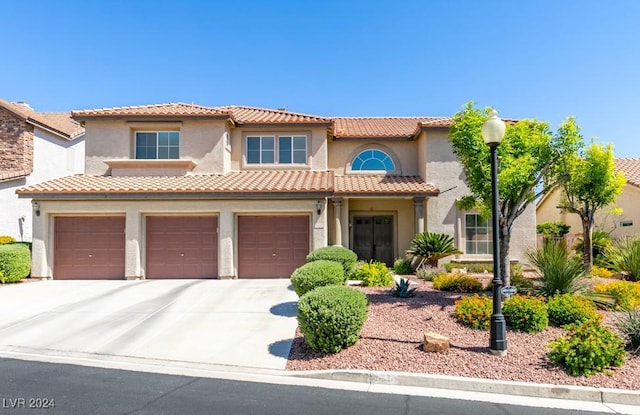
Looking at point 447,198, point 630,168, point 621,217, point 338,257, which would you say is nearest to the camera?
point 338,257

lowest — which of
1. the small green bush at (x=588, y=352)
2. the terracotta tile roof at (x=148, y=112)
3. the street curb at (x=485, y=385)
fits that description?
the street curb at (x=485, y=385)

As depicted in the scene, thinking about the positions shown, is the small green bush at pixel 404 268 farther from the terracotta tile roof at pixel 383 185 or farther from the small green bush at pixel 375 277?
the small green bush at pixel 375 277

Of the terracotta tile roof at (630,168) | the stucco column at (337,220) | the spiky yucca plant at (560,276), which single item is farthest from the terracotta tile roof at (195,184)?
the terracotta tile roof at (630,168)

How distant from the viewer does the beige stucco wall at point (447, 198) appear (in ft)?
58.1

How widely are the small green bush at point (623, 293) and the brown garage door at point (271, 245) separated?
9.18m

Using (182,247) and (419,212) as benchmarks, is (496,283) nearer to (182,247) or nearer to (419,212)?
(419,212)

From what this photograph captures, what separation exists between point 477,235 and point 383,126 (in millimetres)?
7227

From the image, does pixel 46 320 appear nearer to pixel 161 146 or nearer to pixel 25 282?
pixel 25 282

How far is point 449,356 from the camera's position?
6.62 m

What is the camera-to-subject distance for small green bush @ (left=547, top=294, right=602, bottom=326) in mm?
7922

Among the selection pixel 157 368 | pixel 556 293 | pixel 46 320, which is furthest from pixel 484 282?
pixel 46 320

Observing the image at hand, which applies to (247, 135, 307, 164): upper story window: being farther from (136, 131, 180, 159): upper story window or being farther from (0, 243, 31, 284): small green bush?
(0, 243, 31, 284): small green bush

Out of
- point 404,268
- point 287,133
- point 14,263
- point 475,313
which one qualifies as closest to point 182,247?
point 14,263

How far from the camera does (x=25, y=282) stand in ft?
46.5
